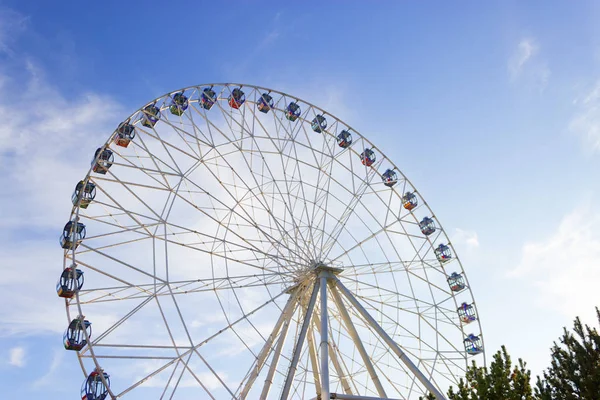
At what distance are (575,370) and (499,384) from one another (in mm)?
4664

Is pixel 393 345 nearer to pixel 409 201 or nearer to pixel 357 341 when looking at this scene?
pixel 357 341

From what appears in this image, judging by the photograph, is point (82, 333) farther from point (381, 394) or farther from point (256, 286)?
point (381, 394)

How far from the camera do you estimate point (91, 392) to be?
67.5 ft

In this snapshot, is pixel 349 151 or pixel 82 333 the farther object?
pixel 349 151

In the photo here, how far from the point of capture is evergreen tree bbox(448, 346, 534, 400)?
15.2m

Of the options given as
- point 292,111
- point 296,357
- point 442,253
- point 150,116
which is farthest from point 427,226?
point 150,116

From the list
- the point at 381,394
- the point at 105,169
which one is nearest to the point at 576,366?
the point at 381,394

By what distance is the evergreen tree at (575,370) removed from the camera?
17.0 meters

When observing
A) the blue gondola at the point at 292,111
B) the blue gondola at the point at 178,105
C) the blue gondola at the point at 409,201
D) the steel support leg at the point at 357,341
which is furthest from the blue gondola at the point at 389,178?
the blue gondola at the point at 178,105

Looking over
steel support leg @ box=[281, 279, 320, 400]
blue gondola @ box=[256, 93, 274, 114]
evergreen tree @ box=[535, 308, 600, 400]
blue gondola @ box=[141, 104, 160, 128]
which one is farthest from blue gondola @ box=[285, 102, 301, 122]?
evergreen tree @ box=[535, 308, 600, 400]

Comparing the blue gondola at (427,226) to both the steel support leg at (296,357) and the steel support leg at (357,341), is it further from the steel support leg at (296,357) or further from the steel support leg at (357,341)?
the steel support leg at (296,357)

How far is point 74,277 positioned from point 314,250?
36.6 ft

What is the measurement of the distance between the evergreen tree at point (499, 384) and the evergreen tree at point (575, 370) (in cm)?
165

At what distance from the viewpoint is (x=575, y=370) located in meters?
18.1
